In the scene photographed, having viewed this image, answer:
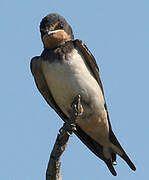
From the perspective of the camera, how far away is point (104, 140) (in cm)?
909

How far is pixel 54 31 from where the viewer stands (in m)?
8.69

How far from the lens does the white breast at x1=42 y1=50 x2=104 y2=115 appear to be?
816cm

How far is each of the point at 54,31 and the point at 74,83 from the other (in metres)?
0.95

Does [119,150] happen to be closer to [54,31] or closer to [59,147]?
[54,31]

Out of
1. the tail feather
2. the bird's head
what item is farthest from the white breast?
the tail feather

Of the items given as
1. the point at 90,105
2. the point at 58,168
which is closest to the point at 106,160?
the point at 90,105

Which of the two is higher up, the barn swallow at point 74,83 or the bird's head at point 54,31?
the bird's head at point 54,31

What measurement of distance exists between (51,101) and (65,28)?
109cm

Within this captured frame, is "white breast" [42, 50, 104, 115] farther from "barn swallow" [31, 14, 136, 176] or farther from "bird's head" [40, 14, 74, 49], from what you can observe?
"bird's head" [40, 14, 74, 49]

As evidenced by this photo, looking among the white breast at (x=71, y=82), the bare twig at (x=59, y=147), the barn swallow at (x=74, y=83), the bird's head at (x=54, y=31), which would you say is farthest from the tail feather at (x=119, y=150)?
the bare twig at (x=59, y=147)

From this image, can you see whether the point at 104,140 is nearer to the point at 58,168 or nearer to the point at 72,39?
the point at 72,39

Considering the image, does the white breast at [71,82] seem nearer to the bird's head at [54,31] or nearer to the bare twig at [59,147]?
the bird's head at [54,31]

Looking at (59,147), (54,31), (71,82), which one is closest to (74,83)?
(71,82)

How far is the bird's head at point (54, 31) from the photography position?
28.1 feet
